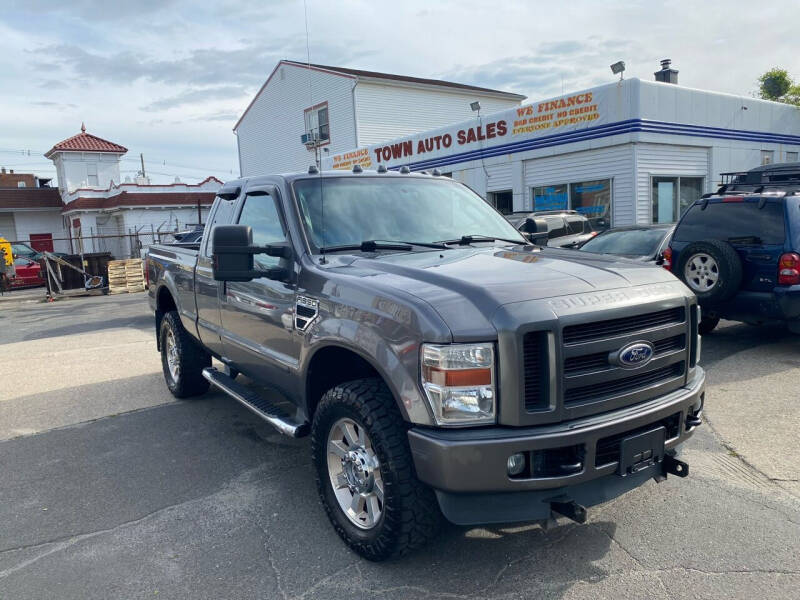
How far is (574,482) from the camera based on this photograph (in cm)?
267

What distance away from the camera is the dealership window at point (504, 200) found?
17.9 metres

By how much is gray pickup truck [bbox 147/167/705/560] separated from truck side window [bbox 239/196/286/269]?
0.14 ft

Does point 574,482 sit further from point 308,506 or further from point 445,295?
point 308,506

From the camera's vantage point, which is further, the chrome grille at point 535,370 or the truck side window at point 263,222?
the truck side window at point 263,222

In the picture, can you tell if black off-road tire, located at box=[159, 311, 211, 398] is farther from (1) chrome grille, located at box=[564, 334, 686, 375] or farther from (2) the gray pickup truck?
(1) chrome grille, located at box=[564, 334, 686, 375]

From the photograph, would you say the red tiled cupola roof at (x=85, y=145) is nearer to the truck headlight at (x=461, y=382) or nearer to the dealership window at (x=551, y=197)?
the dealership window at (x=551, y=197)

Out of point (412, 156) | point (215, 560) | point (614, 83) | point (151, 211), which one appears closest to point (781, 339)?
point (215, 560)

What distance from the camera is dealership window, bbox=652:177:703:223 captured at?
1502 centimetres

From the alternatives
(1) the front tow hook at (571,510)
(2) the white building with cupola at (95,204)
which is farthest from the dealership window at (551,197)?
(2) the white building with cupola at (95,204)

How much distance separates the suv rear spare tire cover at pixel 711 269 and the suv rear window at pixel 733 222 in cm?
31

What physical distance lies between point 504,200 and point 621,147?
174 inches

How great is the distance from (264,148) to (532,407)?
3249 cm

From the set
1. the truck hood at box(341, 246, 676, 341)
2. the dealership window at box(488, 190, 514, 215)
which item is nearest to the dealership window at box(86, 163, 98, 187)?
the dealership window at box(488, 190, 514, 215)

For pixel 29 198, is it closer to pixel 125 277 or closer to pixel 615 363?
pixel 125 277
